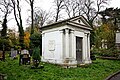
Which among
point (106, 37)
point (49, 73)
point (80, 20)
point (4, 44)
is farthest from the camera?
point (106, 37)

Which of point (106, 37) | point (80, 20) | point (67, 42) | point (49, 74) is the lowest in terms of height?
point (49, 74)

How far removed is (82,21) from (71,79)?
28.9 feet

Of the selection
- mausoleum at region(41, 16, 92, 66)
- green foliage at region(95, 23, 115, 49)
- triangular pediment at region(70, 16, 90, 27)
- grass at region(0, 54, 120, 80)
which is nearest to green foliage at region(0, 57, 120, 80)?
grass at region(0, 54, 120, 80)

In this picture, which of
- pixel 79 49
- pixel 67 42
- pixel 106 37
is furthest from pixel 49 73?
pixel 106 37

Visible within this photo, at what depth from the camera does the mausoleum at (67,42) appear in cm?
1745

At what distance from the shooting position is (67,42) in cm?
1747

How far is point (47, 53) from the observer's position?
19.2 meters

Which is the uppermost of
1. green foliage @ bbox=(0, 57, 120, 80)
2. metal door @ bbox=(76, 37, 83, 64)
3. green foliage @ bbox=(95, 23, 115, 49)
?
green foliage @ bbox=(95, 23, 115, 49)

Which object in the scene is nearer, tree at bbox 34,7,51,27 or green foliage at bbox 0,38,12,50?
green foliage at bbox 0,38,12,50

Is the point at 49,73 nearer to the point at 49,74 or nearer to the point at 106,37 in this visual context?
the point at 49,74

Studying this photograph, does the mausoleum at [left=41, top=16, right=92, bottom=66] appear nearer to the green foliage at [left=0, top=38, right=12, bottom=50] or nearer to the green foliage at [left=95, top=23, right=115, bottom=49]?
the green foliage at [left=0, top=38, right=12, bottom=50]

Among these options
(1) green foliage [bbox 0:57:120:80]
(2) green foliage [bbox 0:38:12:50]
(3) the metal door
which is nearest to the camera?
(1) green foliage [bbox 0:57:120:80]

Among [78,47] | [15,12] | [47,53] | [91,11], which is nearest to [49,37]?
[47,53]

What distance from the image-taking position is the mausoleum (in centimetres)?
1745
